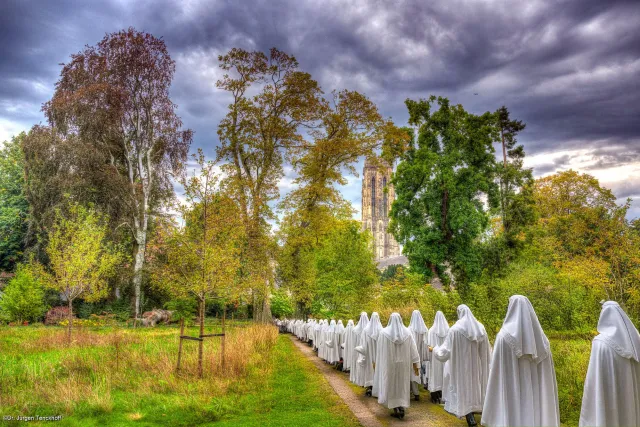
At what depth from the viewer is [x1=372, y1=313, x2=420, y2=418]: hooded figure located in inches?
293

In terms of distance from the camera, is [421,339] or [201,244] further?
[201,244]

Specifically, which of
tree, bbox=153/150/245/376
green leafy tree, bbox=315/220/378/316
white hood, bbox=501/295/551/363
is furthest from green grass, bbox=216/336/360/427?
green leafy tree, bbox=315/220/378/316

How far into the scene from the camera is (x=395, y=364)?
25.3 feet

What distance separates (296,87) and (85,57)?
1694 cm

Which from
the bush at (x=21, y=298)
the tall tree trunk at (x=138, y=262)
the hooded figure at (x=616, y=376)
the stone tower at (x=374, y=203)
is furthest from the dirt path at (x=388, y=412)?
the stone tower at (x=374, y=203)

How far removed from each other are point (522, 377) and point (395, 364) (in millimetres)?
2792

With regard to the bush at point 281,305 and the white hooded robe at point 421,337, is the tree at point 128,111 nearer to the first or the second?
the bush at point 281,305

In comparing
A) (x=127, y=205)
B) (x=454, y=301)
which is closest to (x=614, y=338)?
(x=454, y=301)

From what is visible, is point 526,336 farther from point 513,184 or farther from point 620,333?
point 513,184

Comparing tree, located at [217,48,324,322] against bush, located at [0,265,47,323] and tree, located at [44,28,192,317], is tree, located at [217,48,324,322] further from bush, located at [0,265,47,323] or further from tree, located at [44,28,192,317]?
bush, located at [0,265,47,323]

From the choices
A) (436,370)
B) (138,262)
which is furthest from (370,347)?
(138,262)

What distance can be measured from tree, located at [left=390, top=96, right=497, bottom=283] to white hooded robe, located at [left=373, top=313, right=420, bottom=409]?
18.1 metres

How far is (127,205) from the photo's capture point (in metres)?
28.8

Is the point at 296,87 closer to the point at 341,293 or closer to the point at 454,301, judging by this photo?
the point at 341,293
